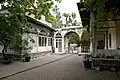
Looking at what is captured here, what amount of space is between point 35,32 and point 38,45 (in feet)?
6.60

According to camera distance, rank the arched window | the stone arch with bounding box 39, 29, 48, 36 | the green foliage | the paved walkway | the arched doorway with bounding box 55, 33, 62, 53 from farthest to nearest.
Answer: the arched doorway with bounding box 55, 33, 62, 53
the stone arch with bounding box 39, 29, 48, 36
the arched window
the paved walkway
the green foliage

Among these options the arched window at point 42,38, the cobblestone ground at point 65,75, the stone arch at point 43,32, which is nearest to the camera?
the cobblestone ground at point 65,75

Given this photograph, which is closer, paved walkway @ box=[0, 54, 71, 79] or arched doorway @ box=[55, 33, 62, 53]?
paved walkway @ box=[0, 54, 71, 79]

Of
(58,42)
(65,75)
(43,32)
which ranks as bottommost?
(65,75)

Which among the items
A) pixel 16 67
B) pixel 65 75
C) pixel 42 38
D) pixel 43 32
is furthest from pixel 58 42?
pixel 65 75

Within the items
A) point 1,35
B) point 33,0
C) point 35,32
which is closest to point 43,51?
point 35,32

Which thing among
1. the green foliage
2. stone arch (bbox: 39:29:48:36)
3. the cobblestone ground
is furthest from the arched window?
the green foliage

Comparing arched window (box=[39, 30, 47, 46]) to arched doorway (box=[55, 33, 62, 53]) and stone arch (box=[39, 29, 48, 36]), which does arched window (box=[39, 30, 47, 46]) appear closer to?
stone arch (box=[39, 29, 48, 36])

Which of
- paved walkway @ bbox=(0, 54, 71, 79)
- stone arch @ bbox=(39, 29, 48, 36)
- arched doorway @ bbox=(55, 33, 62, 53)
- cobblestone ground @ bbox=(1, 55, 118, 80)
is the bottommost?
cobblestone ground @ bbox=(1, 55, 118, 80)

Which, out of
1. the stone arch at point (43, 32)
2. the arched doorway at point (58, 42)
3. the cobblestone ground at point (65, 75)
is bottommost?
the cobblestone ground at point (65, 75)

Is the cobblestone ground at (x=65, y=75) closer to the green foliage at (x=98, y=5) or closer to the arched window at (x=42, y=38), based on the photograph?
the green foliage at (x=98, y=5)

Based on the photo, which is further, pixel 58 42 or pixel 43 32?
pixel 58 42

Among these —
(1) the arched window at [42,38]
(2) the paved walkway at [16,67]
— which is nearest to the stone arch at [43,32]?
(1) the arched window at [42,38]

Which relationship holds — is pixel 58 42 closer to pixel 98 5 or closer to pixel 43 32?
pixel 43 32
